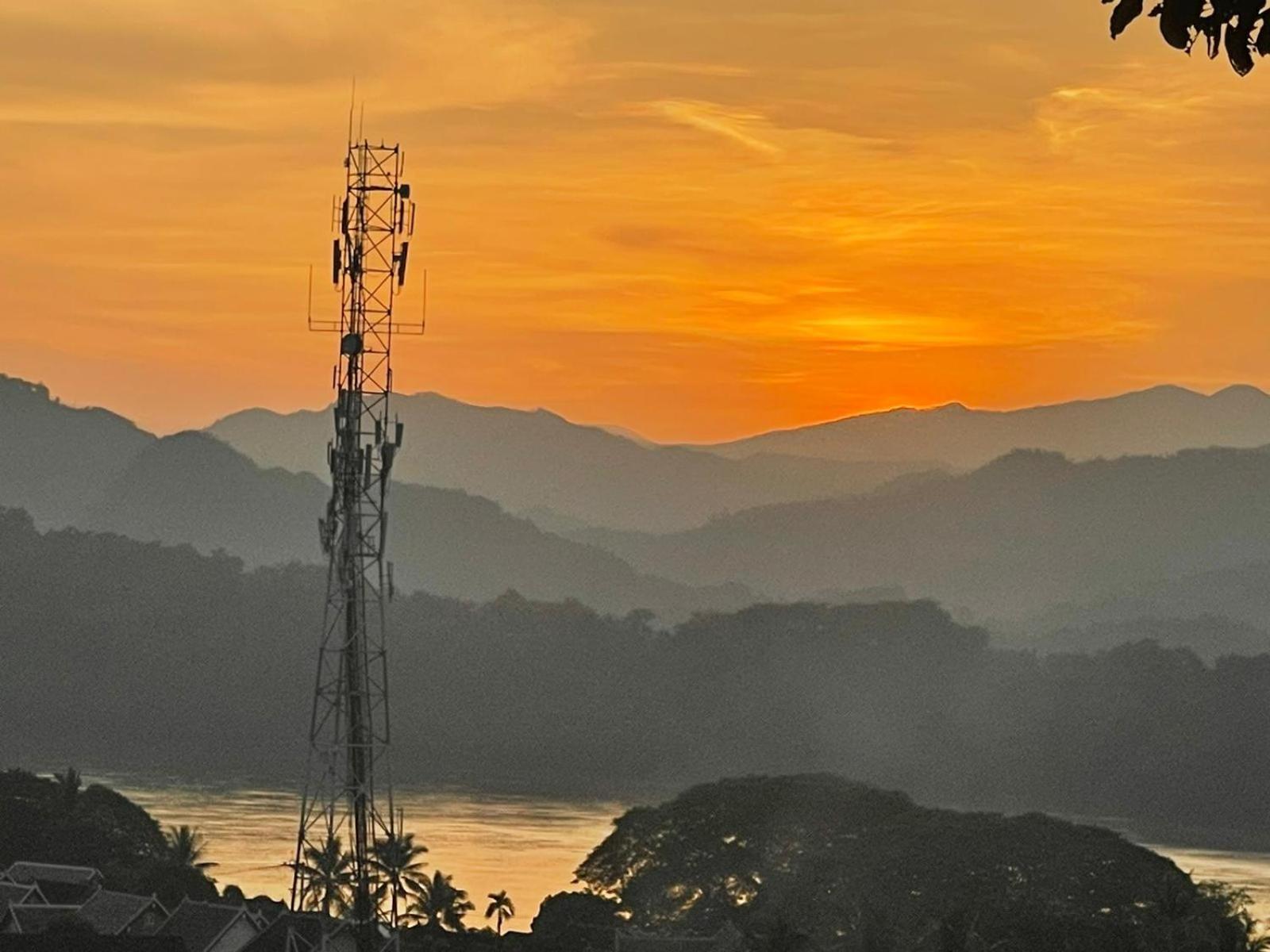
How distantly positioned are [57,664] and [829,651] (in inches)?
1982

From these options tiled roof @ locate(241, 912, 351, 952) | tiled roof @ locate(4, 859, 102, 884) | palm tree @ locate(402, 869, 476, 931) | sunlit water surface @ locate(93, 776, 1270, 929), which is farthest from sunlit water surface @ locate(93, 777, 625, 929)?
tiled roof @ locate(241, 912, 351, 952)

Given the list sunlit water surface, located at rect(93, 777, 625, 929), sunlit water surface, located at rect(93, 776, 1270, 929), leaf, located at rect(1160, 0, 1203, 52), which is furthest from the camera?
sunlit water surface, located at rect(93, 776, 1270, 929)

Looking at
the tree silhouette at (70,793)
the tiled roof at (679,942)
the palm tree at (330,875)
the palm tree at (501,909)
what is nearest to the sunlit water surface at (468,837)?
the palm tree at (501,909)

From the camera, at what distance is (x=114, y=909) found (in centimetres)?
4506

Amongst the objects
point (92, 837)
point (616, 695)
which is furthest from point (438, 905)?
point (616, 695)

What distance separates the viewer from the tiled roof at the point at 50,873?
47625 mm

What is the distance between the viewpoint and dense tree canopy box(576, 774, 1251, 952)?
150 feet

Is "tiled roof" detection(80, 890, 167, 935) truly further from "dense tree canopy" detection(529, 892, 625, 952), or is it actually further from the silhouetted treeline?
the silhouetted treeline

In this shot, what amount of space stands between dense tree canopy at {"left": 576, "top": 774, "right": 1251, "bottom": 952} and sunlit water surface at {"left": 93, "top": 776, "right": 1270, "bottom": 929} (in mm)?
7844

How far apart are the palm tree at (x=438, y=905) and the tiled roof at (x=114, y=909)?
632 cm

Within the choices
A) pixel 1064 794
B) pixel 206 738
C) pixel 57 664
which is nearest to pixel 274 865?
pixel 1064 794

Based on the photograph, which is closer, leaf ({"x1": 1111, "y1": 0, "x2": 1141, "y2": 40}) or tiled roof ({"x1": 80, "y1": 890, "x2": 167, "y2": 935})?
leaf ({"x1": 1111, "y1": 0, "x2": 1141, "y2": 40})

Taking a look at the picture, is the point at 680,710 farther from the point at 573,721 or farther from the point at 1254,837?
the point at 1254,837

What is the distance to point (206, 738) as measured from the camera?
147 meters
